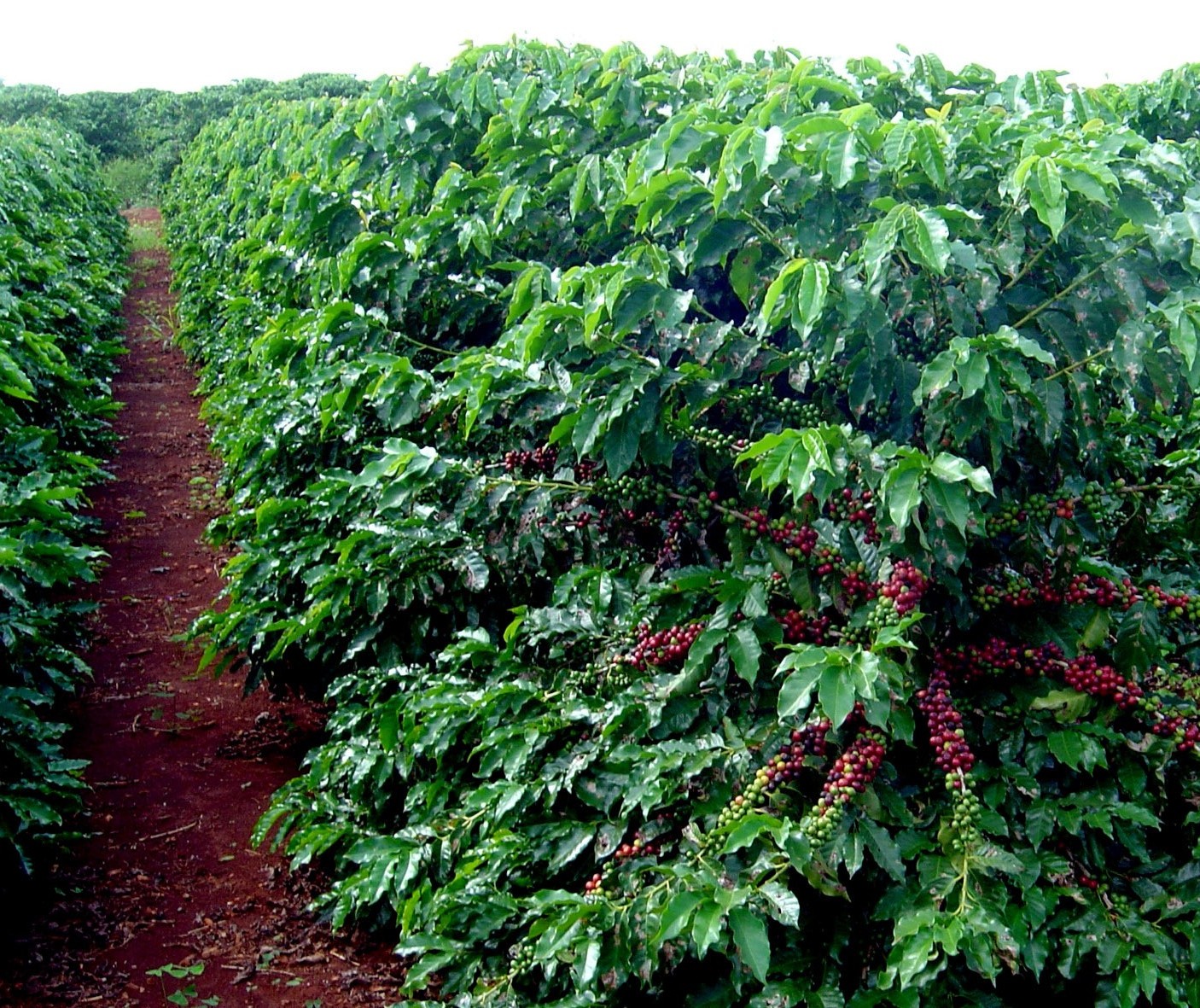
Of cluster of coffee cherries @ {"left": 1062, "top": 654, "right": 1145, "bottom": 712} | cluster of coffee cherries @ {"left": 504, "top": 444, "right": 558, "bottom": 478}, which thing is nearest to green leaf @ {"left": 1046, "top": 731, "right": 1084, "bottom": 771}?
cluster of coffee cherries @ {"left": 1062, "top": 654, "right": 1145, "bottom": 712}

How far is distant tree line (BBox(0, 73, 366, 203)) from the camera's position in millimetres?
25234

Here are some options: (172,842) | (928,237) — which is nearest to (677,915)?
(928,237)

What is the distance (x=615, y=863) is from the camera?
259 centimetres

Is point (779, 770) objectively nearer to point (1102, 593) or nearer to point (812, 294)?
point (1102, 593)

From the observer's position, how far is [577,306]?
114 inches

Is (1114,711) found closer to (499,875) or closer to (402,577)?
(499,875)

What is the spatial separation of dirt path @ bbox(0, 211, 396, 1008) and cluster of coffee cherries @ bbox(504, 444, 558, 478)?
1.51 m

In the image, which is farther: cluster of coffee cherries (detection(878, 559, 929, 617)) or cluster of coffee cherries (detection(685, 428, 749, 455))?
cluster of coffee cherries (detection(685, 428, 749, 455))

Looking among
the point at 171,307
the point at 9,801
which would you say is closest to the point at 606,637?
the point at 9,801

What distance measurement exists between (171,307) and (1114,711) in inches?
493

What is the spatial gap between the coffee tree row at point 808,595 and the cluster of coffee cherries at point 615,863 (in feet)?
0.03

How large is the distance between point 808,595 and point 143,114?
30996 millimetres

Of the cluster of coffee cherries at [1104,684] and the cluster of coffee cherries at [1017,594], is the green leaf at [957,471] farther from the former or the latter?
the cluster of coffee cherries at [1104,684]

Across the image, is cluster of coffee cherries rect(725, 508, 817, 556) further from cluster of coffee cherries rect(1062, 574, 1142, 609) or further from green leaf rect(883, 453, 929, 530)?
cluster of coffee cherries rect(1062, 574, 1142, 609)
